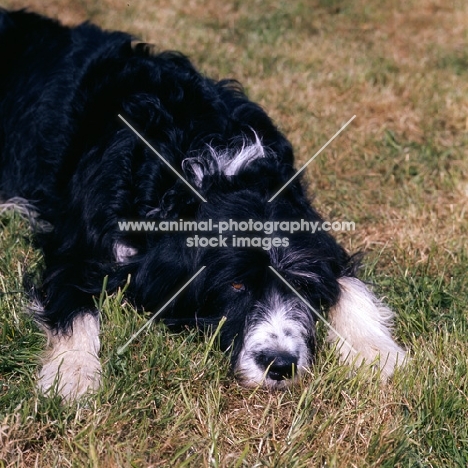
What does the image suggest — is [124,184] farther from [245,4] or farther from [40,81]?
[245,4]

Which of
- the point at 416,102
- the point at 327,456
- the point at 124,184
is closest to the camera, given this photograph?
the point at 327,456

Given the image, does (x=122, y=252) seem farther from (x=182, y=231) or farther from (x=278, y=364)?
(x=278, y=364)

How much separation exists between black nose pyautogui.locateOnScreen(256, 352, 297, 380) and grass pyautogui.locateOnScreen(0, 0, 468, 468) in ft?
0.31

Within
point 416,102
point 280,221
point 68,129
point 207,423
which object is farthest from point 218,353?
point 416,102

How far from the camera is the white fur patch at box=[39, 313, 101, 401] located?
3168 mm

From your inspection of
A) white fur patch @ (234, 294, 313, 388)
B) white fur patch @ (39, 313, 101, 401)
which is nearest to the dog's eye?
white fur patch @ (234, 294, 313, 388)

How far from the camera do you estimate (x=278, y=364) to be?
3.16 metres

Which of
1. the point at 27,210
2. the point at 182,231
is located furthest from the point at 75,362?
the point at 27,210

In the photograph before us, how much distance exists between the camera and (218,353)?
10.9ft

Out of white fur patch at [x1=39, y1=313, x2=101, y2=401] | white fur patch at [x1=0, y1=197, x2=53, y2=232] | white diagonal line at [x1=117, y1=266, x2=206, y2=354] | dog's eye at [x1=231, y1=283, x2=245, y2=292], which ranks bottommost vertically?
white fur patch at [x1=0, y1=197, x2=53, y2=232]

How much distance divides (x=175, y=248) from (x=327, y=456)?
3.83ft

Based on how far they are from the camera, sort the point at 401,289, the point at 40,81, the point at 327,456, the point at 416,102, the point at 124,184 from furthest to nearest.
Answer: the point at 416,102, the point at 40,81, the point at 401,289, the point at 124,184, the point at 327,456

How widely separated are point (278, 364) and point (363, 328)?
0.68 meters

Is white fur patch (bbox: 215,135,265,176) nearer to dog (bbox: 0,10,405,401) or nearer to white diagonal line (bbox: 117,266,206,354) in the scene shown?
dog (bbox: 0,10,405,401)
